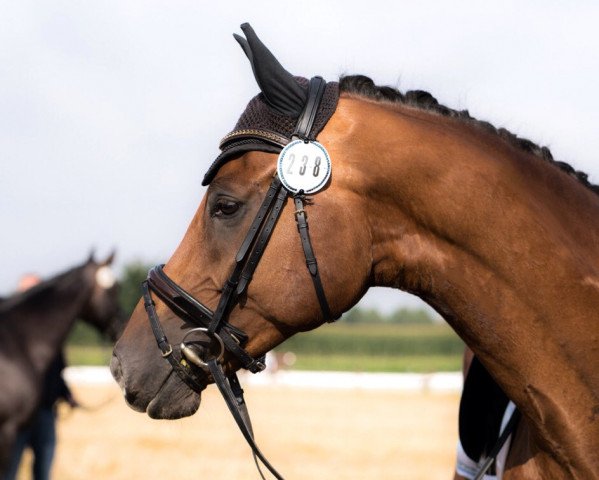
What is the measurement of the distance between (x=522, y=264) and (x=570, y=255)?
0.17 meters

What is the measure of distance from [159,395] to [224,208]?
2.22 feet

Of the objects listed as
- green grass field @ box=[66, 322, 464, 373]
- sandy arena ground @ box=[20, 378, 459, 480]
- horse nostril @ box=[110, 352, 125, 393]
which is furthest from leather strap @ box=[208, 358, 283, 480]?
green grass field @ box=[66, 322, 464, 373]

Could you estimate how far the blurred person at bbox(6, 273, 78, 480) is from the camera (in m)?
8.59

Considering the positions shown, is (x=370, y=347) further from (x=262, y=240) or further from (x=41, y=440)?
(x=262, y=240)

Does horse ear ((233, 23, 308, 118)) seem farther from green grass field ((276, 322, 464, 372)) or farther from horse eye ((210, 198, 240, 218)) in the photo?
green grass field ((276, 322, 464, 372))

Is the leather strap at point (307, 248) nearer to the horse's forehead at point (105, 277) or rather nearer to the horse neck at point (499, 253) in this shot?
the horse neck at point (499, 253)

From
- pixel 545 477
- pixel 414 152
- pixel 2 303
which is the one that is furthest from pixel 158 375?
pixel 2 303

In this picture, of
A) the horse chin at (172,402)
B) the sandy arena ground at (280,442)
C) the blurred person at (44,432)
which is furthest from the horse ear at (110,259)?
A: the horse chin at (172,402)

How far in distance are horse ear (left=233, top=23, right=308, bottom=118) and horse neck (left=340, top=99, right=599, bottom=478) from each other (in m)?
0.17

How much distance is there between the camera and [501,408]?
12.1ft

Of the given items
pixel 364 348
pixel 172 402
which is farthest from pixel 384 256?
pixel 364 348

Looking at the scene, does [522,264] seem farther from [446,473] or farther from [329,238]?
[446,473]

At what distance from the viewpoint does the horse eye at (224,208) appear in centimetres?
302

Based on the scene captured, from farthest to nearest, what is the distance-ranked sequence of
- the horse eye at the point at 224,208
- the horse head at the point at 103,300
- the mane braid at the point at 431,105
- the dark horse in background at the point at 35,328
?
1. the horse head at the point at 103,300
2. the dark horse in background at the point at 35,328
3. the mane braid at the point at 431,105
4. the horse eye at the point at 224,208
